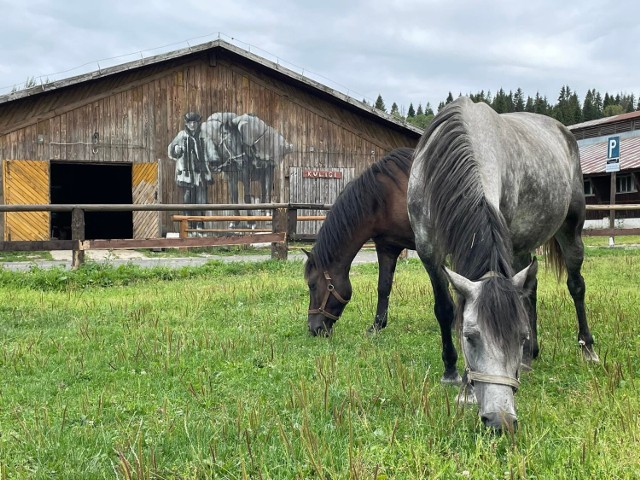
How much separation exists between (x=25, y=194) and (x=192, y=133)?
4.90m

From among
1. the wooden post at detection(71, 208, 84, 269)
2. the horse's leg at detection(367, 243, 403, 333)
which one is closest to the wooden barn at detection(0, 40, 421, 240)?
the wooden post at detection(71, 208, 84, 269)

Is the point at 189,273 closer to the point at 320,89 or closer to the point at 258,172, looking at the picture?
the point at 258,172

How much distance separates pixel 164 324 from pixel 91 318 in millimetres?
1010

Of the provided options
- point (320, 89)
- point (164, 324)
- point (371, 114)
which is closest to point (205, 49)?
point (320, 89)

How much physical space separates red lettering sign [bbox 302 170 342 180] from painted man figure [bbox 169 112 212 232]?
3.07 meters

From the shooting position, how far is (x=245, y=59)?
56.5ft

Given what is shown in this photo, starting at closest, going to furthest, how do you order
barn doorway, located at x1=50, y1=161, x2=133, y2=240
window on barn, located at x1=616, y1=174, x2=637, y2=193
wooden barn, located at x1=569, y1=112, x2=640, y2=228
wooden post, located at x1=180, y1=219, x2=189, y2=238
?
1. wooden post, located at x1=180, y1=219, x2=189, y2=238
2. barn doorway, located at x1=50, y1=161, x2=133, y2=240
3. wooden barn, located at x1=569, y1=112, x2=640, y2=228
4. window on barn, located at x1=616, y1=174, x2=637, y2=193

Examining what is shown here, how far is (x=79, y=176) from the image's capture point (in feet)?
79.9

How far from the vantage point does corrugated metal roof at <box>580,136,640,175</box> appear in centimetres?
2844

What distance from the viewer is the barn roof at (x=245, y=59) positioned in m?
14.7

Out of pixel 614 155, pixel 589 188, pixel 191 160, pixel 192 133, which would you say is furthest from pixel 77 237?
pixel 589 188

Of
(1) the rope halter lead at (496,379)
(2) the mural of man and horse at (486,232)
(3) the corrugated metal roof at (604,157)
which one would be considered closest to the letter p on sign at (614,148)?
(3) the corrugated metal roof at (604,157)

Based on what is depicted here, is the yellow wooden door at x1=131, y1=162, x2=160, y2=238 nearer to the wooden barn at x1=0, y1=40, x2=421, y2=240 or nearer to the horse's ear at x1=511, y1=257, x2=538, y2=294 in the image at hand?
Answer: the wooden barn at x1=0, y1=40, x2=421, y2=240

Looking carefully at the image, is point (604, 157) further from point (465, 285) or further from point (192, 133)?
point (465, 285)
